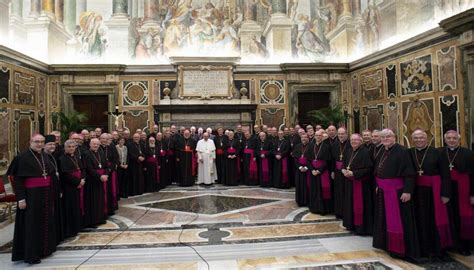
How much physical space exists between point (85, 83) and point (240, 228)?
31.0 ft

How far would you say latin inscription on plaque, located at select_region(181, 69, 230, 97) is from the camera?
1203 cm

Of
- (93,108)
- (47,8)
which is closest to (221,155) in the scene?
(93,108)

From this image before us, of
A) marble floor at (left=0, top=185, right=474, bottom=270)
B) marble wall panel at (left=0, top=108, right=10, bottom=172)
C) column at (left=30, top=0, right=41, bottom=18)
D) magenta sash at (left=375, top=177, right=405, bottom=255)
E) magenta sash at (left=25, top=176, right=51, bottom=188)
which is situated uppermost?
column at (left=30, top=0, right=41, bottom=18)

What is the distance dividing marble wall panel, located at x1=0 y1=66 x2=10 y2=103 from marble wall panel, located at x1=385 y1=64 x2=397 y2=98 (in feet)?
37.8

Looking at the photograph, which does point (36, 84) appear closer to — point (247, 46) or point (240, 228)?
point (247, 46)

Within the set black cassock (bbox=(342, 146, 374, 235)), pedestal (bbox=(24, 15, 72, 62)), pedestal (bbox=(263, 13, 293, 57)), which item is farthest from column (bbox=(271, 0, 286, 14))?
black cassock (bbox=(342, 146, 374, 235))

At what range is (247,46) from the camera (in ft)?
41.1

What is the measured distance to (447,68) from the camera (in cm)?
775

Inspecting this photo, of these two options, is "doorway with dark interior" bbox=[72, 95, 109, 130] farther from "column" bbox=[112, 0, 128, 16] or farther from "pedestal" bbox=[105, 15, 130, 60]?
"column" bbox=[112, 0, 128, 16]

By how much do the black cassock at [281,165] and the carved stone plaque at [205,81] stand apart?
4.09 metres

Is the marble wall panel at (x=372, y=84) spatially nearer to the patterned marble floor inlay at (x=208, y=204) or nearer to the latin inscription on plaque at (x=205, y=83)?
the latin inscription on plaque at (x=205, y=83)

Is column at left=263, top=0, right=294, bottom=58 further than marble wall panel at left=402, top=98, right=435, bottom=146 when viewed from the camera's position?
Yes

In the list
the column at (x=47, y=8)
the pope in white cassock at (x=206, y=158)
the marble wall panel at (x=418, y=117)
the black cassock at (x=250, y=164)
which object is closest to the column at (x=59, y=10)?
the column at (x=47, y=8)

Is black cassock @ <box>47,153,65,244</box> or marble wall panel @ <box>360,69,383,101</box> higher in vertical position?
marble wall panel @ <box>360,69,383,101</box>
